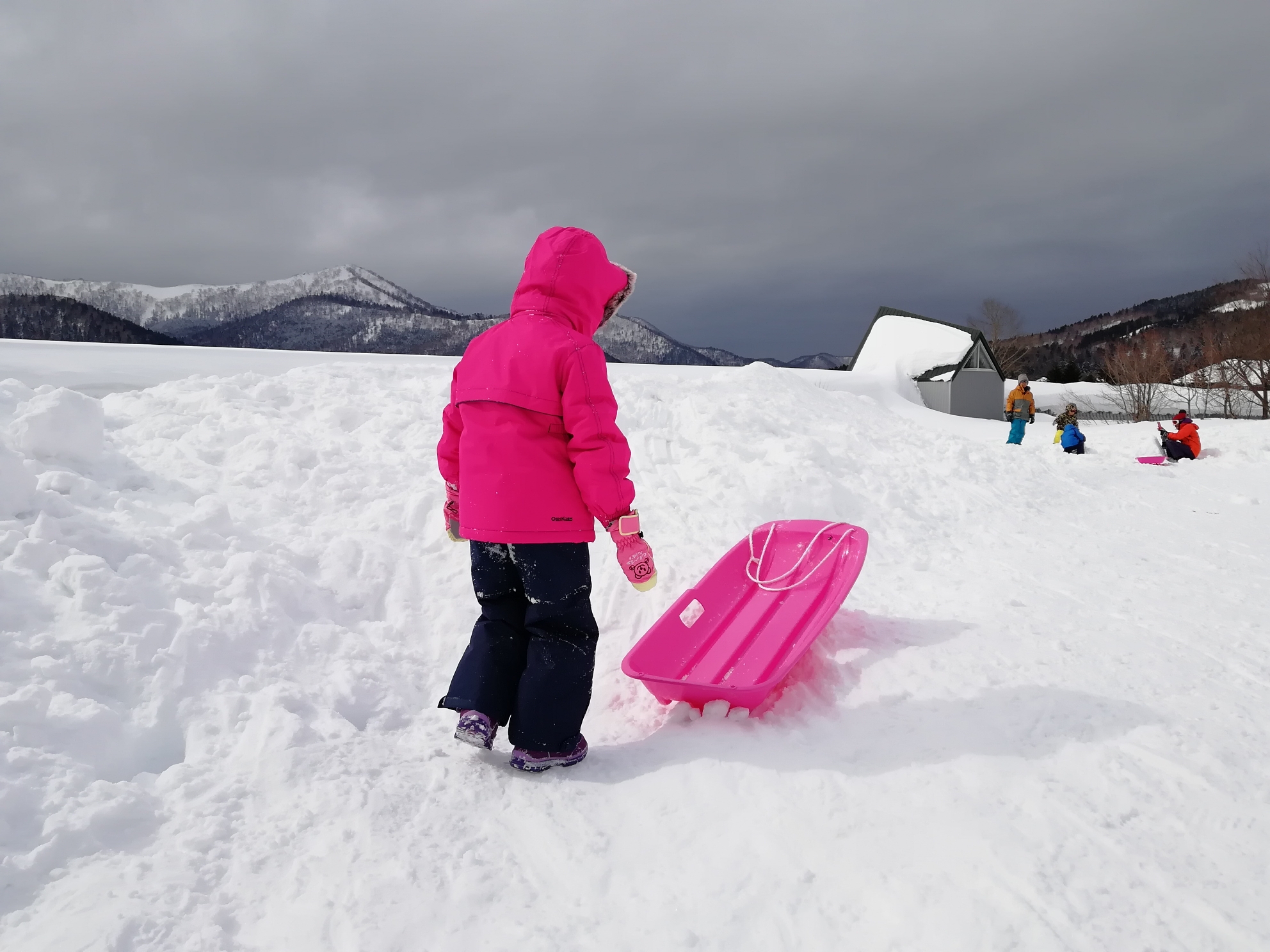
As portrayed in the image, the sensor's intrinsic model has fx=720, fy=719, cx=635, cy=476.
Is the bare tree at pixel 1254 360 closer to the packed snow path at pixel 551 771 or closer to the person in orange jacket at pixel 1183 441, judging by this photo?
the person in orange jacket at pixel 1183 441

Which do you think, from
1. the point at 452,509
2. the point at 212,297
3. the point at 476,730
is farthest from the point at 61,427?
the point at 212,297

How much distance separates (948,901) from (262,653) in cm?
274

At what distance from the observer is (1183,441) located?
1178 cm

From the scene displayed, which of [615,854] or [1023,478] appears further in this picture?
[1023,478]

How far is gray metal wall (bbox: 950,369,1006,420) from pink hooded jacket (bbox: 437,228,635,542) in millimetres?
21348

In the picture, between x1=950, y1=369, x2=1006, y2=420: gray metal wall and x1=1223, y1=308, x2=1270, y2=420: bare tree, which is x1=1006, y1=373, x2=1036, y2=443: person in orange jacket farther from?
x1=1223, y1=308, x2=1270, y2=420: bare tree

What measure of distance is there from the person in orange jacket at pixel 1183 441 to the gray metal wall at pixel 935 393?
9608mm

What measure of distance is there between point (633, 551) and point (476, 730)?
2.87 feet

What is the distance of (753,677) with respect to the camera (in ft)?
11.0

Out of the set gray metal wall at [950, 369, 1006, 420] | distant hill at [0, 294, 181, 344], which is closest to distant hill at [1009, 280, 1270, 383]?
gray metal wall at [950, 369, 1006, 420]

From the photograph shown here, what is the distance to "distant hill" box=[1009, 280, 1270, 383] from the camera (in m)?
43.8

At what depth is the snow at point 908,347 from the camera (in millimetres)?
22734

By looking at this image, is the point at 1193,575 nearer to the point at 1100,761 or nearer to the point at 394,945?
the point at 1100,761

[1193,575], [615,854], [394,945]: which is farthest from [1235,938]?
[1193,575]
